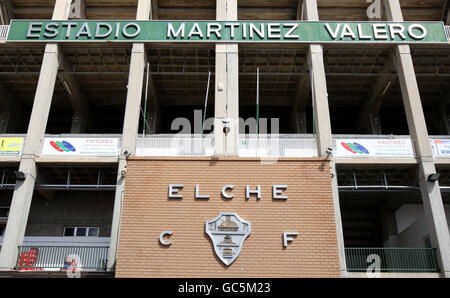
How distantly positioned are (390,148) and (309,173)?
20.8 ft

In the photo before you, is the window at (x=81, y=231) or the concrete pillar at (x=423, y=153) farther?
the window at (x=81, y=231)

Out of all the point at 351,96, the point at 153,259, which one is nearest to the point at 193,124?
the point at 351,96

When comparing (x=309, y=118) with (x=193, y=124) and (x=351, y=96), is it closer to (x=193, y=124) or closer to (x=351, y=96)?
(x=351, y=96)

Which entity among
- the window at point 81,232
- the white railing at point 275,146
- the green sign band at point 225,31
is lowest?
the window at point 81,232

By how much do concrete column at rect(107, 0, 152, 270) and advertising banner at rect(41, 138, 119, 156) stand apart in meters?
0.96

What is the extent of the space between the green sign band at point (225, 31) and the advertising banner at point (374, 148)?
5.57 meters

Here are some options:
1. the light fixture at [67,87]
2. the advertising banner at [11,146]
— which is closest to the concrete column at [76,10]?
the light fixture at [67,87]

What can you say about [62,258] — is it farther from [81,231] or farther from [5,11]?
[5,11]

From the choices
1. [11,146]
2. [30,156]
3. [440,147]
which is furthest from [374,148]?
[11,146]

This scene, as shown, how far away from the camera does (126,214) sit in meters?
14.9

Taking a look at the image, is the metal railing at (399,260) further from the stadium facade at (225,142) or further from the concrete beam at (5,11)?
the concrete beam at (5,11)

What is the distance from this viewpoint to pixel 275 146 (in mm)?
19156

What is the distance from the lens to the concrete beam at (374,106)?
24469 mm

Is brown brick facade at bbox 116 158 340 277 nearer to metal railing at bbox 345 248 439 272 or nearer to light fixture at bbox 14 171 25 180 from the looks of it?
metal railing at bbox 345 248 439 272
